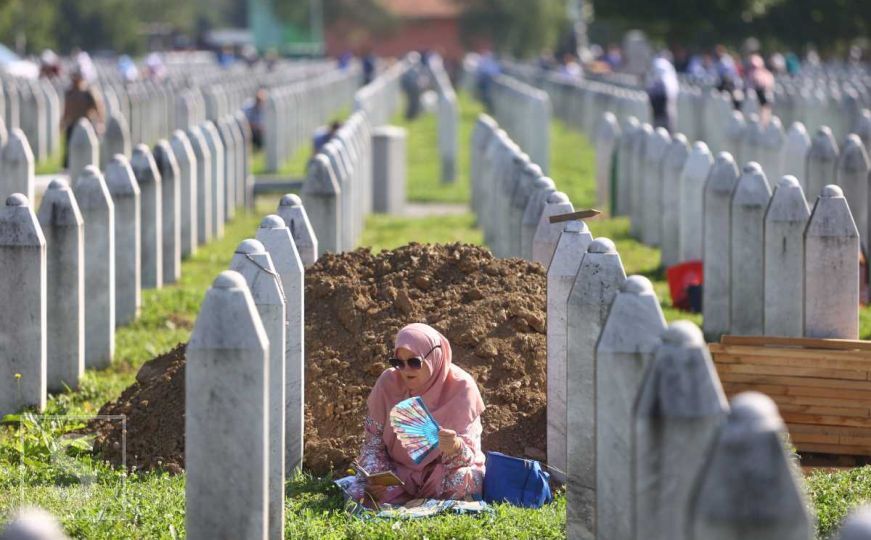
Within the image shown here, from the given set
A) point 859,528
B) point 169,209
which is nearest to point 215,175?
point 169,209

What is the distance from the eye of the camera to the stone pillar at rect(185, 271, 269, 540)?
6531 mm

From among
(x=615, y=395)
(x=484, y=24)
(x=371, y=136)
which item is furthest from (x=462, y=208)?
(x=484, y=24)

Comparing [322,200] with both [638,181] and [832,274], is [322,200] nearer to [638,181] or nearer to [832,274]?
[832,274]

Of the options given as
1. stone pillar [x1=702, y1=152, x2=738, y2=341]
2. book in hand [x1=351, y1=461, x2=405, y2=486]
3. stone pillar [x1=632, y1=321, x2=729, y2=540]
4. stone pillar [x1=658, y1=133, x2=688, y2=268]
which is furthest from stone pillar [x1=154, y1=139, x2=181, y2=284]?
stone pillar [x1=632, y1=321, x2=729, y2=540]

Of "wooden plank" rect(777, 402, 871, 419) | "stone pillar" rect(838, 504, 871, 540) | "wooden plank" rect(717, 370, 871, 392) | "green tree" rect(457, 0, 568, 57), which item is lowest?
"wooden plank" rect(777, 402, 871, 419)

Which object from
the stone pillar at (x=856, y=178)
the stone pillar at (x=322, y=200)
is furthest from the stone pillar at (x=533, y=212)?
the stone pillar at (x=856, y=178)

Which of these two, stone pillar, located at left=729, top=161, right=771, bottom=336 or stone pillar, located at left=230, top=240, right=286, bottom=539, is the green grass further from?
stone pillar, located at left=230, top=240, right=286, bottom=539

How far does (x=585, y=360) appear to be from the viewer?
768 centimetres

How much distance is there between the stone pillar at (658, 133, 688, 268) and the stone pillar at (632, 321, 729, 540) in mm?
10937

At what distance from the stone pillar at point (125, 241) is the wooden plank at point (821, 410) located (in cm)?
573

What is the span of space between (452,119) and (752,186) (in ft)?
56.7

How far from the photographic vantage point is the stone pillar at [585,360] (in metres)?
7.45

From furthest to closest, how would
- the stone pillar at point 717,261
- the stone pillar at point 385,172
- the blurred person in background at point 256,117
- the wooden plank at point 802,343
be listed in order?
1. the blurred person in background at point 256,117
2. the stone pillar at point 385,172
3. the stone pillar at point 717,261
4. the wooden plank at point 802,343

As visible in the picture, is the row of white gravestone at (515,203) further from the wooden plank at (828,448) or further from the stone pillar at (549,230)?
the wooden plank at (828,448)
